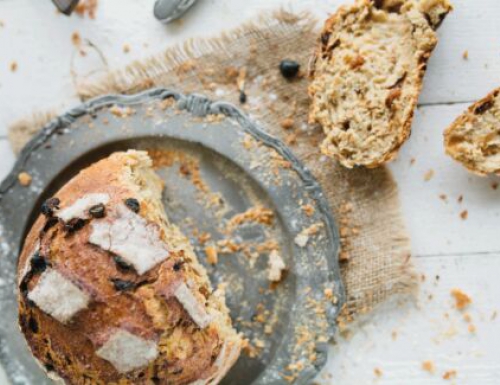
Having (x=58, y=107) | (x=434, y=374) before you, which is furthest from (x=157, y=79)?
(x=434, y=374)

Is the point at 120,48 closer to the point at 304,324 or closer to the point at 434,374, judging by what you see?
the point at 304,324

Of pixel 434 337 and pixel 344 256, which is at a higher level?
pixel 344 256

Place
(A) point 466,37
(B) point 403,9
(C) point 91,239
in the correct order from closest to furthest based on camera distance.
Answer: (C) point 91,239 → (B) point 403,9 → (A) point 466,37

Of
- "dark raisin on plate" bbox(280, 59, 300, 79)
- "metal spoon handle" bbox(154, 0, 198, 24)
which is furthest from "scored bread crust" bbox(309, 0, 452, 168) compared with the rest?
"metal spoon handle" bbox(154, 0, 198, 24)

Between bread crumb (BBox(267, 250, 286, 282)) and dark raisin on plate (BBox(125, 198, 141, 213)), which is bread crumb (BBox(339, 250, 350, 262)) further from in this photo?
dark raisin on plate (BBox(125, 198, 141, 213))

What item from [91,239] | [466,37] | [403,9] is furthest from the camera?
[466,37]

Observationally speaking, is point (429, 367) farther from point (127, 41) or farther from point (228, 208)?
point (127, 41)

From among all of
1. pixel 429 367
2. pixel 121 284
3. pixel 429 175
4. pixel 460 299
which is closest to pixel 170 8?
pixel 121 284
